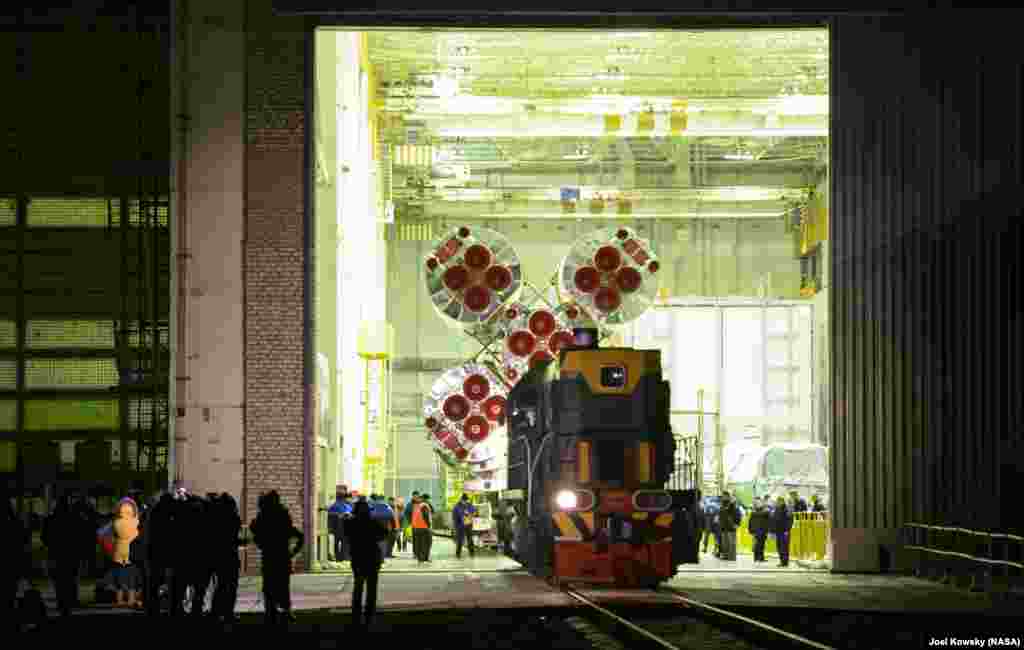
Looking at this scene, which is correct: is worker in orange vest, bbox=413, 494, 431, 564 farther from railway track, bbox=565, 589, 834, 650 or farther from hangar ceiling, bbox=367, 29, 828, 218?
railway track, bbox=565, 589, 834, 650

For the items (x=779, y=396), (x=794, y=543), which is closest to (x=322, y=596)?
(x=794, y=543)

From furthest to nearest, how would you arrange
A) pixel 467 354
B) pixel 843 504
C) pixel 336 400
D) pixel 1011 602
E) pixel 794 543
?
pixel 467 354 < pixel 794 543 < pixel 336 400 < pixel 843 504 < pixel 1011 602

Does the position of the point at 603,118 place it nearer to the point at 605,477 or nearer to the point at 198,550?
the point at 605,477

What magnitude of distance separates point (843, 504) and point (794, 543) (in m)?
8.08

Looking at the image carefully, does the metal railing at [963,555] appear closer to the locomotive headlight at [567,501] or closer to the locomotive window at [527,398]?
the locomotive headlight at [567,501]

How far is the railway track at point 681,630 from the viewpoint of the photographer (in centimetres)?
1606

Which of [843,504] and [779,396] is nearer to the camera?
[843,504]

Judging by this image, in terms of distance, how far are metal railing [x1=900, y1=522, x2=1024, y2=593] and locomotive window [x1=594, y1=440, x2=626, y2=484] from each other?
519cm

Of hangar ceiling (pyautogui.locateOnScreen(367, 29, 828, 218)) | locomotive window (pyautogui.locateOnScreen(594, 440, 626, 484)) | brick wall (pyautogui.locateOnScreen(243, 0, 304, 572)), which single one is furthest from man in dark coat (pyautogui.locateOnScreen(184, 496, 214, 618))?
hangar ceiling (pyautogui.locateOnScreen(367, 29, 828, 218))

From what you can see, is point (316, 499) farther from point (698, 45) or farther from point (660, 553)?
point (698, 45)

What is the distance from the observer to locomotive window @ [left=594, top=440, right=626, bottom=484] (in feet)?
85.9

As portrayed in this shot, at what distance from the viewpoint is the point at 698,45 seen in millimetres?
38531

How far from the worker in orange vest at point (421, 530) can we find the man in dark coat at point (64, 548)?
1584 centimetres

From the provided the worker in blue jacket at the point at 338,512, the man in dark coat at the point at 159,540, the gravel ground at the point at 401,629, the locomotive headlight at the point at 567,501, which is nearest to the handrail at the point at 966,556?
the locomotive headlight at the point at 567,501
